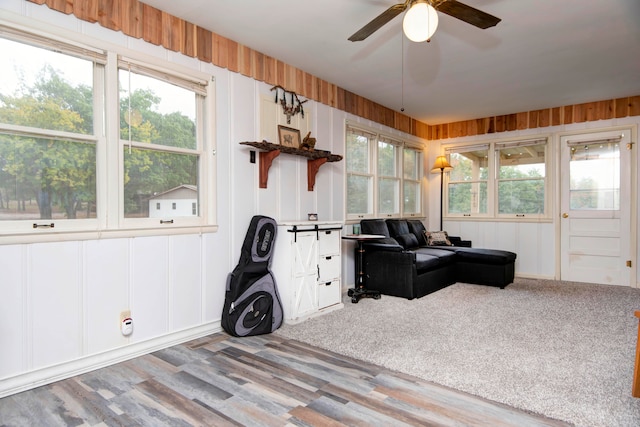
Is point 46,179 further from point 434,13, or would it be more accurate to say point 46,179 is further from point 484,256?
point 484,256

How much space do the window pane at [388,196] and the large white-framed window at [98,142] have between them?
3058mm

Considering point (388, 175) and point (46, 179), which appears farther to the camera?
point (388, 175)

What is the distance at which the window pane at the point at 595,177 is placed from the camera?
525 centimetres

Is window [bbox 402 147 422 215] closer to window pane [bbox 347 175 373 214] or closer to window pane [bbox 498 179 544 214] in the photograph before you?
window pane [bbox 347 175 373 214]

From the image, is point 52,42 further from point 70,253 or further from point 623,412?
point 623,412

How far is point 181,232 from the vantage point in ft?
9.82

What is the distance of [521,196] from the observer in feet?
19.5

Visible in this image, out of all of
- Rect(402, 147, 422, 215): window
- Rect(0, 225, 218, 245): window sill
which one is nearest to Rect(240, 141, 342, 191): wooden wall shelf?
Rect(0, 225, 218, 245): window sill

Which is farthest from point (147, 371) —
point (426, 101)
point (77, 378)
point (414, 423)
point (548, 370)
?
point (426, 101)

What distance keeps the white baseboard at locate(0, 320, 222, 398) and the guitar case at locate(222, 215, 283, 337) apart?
329mm

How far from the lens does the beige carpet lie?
6.83 feet

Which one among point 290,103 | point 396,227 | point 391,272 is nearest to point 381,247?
point 391,272

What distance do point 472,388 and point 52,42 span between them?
11.3ft

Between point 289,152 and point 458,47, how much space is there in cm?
195
